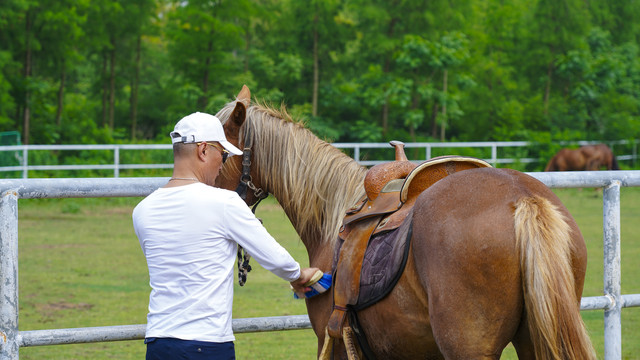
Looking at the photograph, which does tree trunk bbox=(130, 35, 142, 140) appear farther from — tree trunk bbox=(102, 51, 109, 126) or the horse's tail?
the horse's tail

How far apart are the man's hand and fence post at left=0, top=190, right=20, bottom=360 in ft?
3.72

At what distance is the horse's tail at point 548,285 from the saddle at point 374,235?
465 millimetres

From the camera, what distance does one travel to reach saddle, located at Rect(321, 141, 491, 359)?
93.9 inches

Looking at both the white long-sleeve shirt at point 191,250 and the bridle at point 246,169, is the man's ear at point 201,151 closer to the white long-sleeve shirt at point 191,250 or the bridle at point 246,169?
the white long-sleeve shirt at point 191,250

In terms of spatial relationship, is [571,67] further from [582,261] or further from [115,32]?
[582,261]

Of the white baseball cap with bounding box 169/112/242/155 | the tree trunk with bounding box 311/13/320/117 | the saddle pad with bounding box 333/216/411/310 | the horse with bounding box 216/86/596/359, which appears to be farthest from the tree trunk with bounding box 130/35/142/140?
the horse with bounding box 216/86/596/359

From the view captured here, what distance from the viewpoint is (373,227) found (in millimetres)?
2541

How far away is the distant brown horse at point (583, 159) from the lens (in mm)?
19000

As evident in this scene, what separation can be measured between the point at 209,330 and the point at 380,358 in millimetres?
676

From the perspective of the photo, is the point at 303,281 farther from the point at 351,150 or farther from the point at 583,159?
the point at 583,159

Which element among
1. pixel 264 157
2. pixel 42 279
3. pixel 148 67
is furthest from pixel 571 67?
pixel 264 157

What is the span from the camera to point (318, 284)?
8.55ft

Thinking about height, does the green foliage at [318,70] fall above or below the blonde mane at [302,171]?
above

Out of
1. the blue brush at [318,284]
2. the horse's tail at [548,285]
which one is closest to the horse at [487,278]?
the horse's tail at [548,285]
